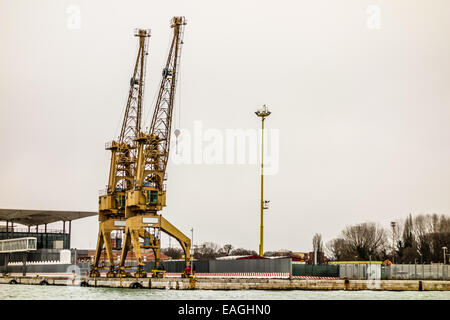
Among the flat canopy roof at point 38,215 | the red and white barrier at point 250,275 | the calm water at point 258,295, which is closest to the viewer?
the calm water at point 258,295

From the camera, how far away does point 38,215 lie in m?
123

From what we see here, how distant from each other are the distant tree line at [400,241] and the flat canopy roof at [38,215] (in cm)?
5082

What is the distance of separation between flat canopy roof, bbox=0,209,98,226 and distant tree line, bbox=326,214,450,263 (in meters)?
50.8

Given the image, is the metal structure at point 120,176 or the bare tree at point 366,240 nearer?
the metal structure at point 120,176

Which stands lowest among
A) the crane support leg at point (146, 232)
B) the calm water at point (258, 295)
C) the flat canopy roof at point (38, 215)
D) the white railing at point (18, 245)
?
the calm water at point (258, 295)

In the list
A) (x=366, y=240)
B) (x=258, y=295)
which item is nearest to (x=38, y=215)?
(x=366, y=240)

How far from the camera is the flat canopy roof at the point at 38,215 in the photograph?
118881 mm

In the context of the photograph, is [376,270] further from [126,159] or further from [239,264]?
[126,159]

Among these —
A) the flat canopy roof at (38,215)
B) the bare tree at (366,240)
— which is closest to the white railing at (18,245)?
the flat canopy roof at (38,215)

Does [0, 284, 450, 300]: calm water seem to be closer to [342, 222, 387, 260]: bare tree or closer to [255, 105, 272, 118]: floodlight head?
[255, 105, 272, 118]: floodlight head

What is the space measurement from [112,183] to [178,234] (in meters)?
14.4

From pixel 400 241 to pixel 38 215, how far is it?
62.9 metres

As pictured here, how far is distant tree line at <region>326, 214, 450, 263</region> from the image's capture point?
409 ft

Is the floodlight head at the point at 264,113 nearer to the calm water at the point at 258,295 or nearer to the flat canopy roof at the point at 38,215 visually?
the calm water at the point at 258,295
